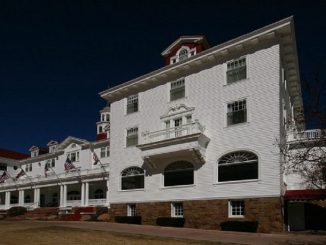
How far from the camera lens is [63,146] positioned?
189ft

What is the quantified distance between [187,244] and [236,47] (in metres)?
16.8

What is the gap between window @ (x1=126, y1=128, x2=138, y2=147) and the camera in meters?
36.9

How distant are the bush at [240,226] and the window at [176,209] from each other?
4989 mm

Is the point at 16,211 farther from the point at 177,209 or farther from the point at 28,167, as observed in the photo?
the point at 177,209

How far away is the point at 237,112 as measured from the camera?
29531 mm

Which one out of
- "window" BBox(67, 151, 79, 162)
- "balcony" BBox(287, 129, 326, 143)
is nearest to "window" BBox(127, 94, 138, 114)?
"balcony" BBox(287, 129, 326, 143)

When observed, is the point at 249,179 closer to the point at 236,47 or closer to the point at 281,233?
the point at 281,233

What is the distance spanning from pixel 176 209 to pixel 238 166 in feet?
23.3

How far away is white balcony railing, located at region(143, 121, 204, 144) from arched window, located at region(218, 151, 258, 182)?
10.3 feet

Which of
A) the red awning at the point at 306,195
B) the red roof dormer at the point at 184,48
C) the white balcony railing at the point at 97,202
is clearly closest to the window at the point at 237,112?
the red awning at the point at 306,195

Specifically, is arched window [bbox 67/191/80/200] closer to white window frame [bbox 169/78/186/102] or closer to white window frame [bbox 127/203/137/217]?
white window frame [bbox 127/203/137/217]

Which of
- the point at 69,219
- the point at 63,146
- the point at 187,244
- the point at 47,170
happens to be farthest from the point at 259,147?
the point at 47,170

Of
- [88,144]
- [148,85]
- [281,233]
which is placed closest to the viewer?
[281,233]

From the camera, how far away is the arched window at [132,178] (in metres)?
35.5
